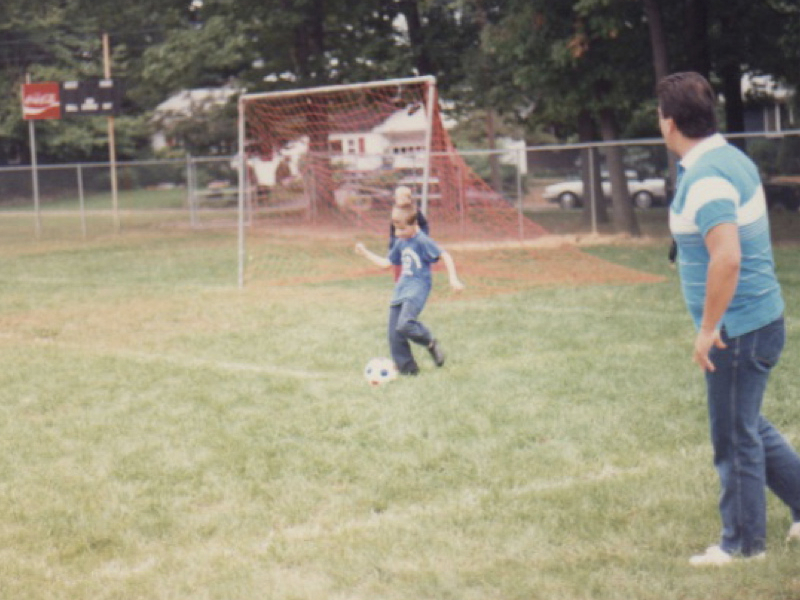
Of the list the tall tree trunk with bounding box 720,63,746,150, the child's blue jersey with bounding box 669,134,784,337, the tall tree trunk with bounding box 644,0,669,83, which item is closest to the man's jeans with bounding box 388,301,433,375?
the child's blue jersey with bounding box 669,134,784,337

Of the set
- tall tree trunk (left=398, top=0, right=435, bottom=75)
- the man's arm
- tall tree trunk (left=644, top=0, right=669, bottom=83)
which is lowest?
the man's arm

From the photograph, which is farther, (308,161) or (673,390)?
(308,161)

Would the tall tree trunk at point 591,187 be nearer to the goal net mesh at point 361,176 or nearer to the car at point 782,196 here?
the goal net mesh at point 361,176

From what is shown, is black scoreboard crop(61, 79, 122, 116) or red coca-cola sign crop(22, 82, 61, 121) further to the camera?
red coca-cola sign crop(22, 82, 61, 121)

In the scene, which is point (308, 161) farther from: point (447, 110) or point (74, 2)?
point (74, 2)

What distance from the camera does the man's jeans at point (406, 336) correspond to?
28.6 ft

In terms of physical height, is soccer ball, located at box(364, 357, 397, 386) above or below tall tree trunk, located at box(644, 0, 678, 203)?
below

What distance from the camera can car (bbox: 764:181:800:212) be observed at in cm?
1956

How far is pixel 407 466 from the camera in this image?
611 cm

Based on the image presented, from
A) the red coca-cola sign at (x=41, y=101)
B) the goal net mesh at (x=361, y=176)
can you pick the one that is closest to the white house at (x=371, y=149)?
the goal net mesh at (x=361, y=176)

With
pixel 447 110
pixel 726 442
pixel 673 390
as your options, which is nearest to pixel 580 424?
pixel 673 390

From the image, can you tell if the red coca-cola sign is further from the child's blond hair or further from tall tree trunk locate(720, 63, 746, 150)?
→ the child's blond hair

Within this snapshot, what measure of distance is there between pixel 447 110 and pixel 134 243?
9.38m

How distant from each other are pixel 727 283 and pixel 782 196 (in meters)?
16.8
